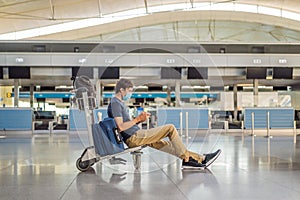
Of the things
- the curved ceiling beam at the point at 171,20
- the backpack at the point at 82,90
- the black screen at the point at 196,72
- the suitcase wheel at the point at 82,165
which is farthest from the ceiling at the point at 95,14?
the suitcase wheel at the point at 82,165

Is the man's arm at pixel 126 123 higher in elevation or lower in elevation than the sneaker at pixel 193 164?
higher

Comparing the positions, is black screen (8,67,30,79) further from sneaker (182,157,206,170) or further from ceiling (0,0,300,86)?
sneaker (182,157,206,170)

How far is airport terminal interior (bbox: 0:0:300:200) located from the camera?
4.40m

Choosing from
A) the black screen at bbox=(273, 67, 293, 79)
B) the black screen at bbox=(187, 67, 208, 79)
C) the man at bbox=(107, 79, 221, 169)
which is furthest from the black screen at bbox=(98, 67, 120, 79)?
the man at bbox=(107, 79, 221, 169)

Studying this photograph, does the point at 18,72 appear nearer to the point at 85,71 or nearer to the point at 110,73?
the point at 85,71

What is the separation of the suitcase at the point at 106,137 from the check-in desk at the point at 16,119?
453 inches

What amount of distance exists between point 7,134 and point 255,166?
40.0ft

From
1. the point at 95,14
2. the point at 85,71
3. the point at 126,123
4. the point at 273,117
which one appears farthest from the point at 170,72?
the point at 126,123

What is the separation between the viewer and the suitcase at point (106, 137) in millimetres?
4961

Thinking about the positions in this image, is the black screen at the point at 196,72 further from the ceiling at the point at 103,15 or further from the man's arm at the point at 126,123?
the man's arm at the point at 126,123

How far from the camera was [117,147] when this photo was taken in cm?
502

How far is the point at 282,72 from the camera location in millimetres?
17547

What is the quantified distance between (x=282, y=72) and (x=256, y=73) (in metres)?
1.22

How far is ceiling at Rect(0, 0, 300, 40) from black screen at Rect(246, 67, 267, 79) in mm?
5075
